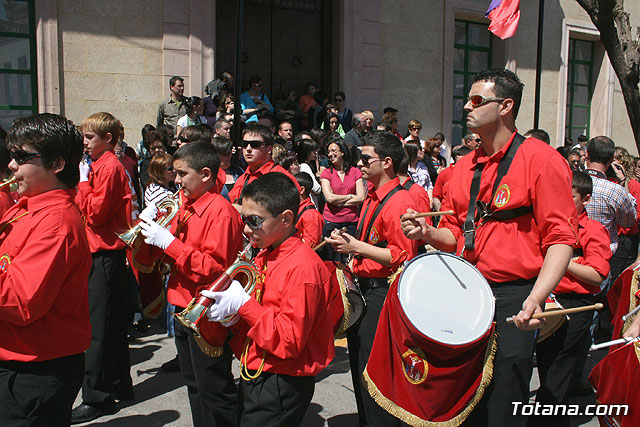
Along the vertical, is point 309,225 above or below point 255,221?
below

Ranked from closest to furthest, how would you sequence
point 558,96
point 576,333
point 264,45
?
point 576,333 < point 264,45 < point 558,96

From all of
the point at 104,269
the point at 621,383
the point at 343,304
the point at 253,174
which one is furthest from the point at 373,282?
the point at 104,269

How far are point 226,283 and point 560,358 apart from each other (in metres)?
2.46

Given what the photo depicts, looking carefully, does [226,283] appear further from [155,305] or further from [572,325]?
[572,325]

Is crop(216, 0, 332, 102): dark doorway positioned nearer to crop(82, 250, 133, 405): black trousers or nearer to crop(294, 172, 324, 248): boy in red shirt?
crop(294, 172, 324, 248): boy in red shirt

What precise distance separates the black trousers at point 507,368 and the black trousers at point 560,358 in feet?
4.25

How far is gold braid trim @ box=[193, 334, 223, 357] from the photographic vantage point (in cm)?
342

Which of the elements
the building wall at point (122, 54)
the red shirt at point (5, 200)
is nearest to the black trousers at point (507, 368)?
the red shirt at point (5, 200)

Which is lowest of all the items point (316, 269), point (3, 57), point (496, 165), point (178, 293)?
point (178, 293)

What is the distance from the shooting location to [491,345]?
2781 mm

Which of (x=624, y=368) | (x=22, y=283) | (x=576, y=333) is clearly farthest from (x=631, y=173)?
(x=22, y=283)

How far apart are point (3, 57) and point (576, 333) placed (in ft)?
29.0

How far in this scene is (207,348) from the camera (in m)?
3.45

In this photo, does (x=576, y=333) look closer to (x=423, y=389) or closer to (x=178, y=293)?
(x=423, y=389)
